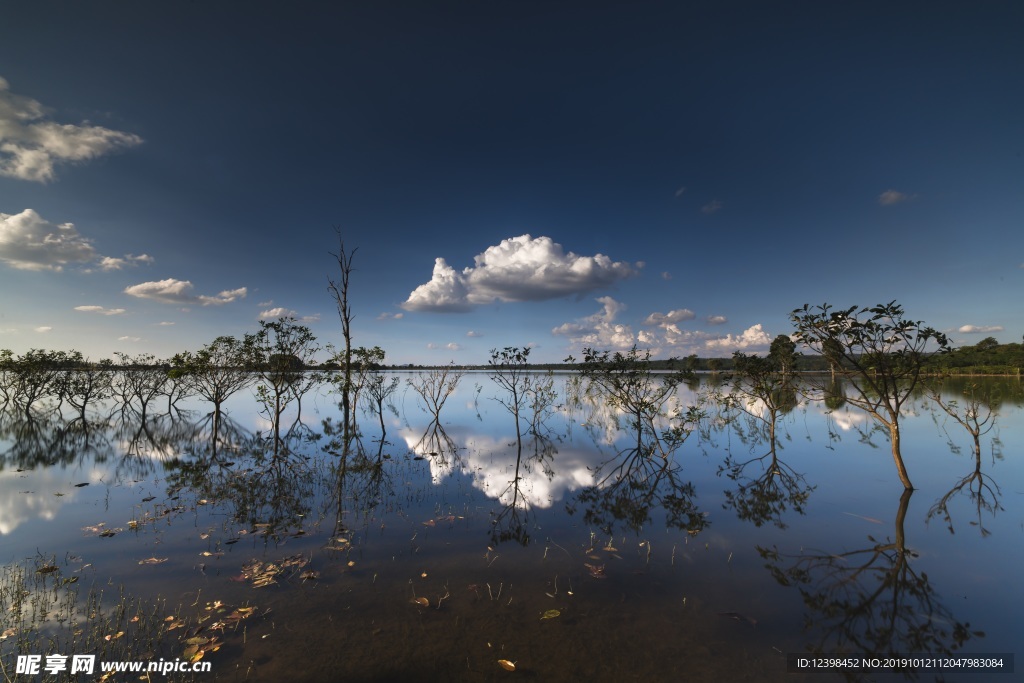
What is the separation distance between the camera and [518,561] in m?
9.10

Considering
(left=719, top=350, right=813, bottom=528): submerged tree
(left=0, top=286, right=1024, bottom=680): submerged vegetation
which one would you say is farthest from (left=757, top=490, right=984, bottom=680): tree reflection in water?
(left=719, top=350, right=813, bottom=528): submerged tree

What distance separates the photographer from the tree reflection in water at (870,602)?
6250 millimetres

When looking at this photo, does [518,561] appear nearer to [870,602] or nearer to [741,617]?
[741,617]

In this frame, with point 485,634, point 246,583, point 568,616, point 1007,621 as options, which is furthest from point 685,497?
point 246,583

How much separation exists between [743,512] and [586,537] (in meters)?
5.83

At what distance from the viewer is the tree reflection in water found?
20.5 feet

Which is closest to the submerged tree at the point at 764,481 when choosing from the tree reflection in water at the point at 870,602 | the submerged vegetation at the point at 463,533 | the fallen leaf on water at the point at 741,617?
the submerged vegetation at the point at 463,533

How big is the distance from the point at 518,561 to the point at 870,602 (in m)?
7.12

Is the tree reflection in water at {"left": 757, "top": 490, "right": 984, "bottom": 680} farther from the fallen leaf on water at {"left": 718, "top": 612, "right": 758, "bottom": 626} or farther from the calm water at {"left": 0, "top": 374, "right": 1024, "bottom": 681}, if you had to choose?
the fallen leaf on water at {"left": 718, "top": 612, "right": 758, "bottom": 626}

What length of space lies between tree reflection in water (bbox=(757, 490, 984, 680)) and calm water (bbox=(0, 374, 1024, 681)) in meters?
0.05

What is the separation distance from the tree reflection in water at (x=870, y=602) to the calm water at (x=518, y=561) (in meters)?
0.05

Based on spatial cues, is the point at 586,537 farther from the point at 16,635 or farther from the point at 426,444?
the point at 426,444

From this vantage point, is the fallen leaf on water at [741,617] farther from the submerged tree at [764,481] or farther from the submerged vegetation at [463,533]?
the submerged tree at [764,481]

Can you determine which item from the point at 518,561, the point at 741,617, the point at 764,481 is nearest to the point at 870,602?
the point at 741,617
